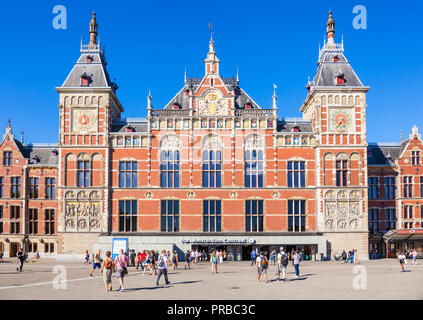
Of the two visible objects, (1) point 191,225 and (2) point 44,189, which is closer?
(1) point 191,225

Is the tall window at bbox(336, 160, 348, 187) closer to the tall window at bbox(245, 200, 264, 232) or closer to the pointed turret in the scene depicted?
the tall window at bbox(245, 200, 264, 232)

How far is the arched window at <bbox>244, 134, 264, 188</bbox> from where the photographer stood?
4881 centimetres

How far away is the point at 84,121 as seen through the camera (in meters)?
48.6

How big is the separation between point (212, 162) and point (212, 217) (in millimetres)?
5859

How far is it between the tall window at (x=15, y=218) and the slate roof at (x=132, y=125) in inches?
688

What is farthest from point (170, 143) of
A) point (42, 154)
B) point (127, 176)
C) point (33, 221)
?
point (33, 221)

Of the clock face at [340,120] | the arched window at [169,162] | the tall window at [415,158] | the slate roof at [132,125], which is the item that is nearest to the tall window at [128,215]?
the arched window at [169,162]

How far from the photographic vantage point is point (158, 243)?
46.3 meters

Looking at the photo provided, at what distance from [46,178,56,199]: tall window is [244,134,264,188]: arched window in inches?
968

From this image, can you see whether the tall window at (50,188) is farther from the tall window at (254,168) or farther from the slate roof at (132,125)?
the tall window at (254,168)

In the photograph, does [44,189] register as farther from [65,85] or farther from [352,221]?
[352,221]

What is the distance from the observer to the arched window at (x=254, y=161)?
1922 inches
